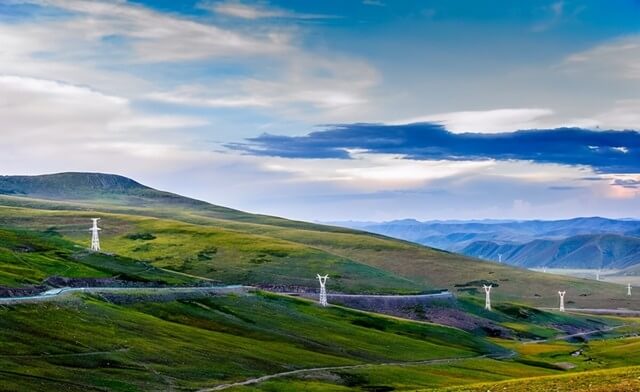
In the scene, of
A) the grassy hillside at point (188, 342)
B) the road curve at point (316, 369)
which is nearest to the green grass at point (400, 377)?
the road curve at point (316, 369)

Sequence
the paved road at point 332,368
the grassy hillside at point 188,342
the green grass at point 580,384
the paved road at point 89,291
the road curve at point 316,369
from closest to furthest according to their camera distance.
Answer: the green grass at point 580,384, the grassy hillside at point 188,342, the road curve at point 316,369, the paved road at point 332,368, the paved road at point 89,291

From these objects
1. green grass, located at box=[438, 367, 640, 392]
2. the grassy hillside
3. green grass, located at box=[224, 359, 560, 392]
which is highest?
green grass, located at box=[438, 367, 640, 392]

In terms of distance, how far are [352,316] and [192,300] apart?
1717 inches

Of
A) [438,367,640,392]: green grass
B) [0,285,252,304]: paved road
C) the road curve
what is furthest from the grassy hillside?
[438,367,640,392]: green grass

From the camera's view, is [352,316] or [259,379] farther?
[352,316]

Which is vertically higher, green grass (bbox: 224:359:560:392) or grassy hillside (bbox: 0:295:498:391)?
grassy hillside (bbox: 0:295:498:391)

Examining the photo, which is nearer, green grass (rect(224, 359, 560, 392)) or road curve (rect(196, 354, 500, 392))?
road curve (rect(196, 354, 500, 392))

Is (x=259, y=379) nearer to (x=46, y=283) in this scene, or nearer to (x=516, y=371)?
(x=516, y=371)

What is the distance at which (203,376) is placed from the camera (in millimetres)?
100062

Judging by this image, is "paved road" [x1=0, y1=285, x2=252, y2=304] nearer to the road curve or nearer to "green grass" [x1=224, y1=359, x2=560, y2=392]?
the road curve

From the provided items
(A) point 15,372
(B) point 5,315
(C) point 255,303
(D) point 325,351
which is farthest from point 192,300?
(A) point 15,372

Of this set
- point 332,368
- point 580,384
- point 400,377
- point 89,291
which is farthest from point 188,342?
point 580,384

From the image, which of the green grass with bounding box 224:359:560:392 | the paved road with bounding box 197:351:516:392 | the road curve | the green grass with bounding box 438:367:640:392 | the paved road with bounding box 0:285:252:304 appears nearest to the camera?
the green grass with bounding box 438:367:640:392

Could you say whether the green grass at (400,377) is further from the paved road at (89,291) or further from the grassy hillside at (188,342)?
the paved road at (89,291)
